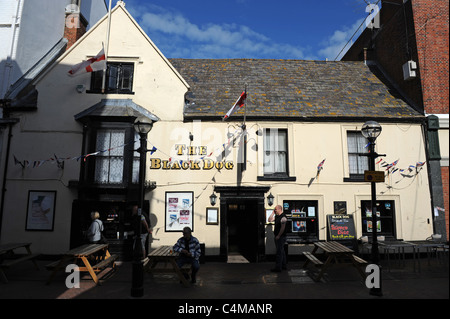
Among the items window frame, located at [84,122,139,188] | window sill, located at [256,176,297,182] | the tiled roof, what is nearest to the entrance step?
window sill, located at [256,176,297,182]

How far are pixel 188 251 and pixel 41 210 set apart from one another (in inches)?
274

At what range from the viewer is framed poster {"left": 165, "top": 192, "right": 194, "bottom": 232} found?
37.1 ft

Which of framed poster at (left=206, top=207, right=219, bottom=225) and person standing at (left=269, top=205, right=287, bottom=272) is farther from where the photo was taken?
framed poster at (left=206, top=207, right=219, bottom=225)

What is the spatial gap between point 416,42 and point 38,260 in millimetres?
17478

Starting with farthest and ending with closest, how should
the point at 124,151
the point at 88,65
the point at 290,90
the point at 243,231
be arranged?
the point at 290,90 < the point at 243,231 < the point at 124,151 < the point at 88,65

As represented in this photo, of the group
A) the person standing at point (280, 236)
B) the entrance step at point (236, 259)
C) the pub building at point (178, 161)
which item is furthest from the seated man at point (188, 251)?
the entrance step at point (236, 259)

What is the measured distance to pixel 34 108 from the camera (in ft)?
38.5

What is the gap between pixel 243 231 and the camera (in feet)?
43.0

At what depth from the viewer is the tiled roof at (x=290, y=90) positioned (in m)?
12.2

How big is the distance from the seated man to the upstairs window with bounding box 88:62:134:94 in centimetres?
708

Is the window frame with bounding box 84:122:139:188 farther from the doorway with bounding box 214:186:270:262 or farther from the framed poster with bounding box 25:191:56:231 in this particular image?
the doorway with bounding box 214:186:270:262

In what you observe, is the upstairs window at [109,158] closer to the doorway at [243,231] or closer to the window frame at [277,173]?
the doorway at [243,231]

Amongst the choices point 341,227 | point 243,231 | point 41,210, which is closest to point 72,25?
point 41,210

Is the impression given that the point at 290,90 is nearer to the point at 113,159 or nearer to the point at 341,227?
the point at 341,227
